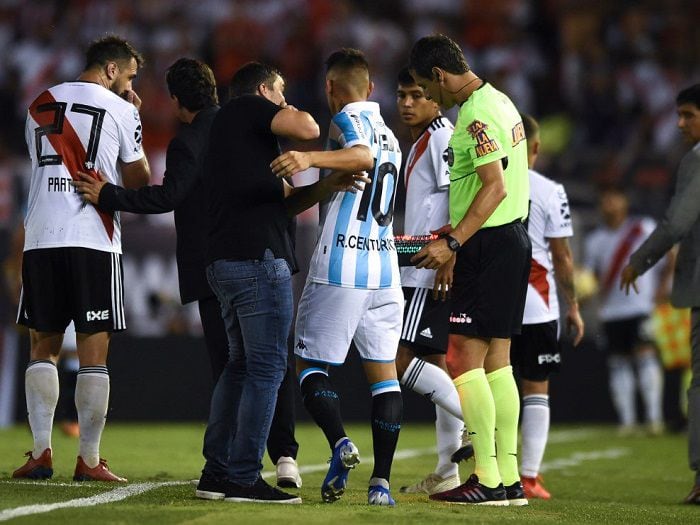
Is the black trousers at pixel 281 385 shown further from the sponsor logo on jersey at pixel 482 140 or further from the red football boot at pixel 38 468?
the sponsor logo on jersey at pixel 482 140

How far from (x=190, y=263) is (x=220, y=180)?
1.11m

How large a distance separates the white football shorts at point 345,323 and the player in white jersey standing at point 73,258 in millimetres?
1204

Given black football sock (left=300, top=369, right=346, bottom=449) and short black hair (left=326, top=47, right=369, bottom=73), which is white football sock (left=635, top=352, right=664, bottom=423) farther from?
short black hair (left=326, top=47, right=369, bottom=73)

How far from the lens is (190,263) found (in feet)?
23.2

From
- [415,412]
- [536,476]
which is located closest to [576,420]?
[415,412]

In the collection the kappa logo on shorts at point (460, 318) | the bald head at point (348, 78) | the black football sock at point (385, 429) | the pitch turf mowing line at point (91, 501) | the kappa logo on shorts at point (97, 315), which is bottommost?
the pitch turf mowing line at point (91, 501)

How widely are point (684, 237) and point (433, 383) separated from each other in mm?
1902

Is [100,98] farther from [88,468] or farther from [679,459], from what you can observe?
[679,459]

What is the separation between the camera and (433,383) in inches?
291

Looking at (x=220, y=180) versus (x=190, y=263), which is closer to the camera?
(x=220, y=180)

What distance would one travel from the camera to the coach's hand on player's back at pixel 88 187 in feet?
22.5

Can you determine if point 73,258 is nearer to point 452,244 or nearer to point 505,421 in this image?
point 452,244

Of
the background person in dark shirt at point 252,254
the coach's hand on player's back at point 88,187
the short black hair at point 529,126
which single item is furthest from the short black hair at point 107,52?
the short black hair at point 529,126

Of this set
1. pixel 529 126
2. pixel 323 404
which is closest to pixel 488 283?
pixel 323 404
